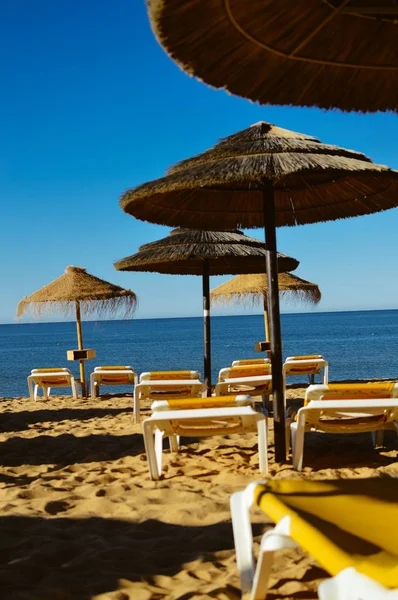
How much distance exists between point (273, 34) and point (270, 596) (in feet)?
7.40

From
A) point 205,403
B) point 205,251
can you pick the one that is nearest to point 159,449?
point 205,403

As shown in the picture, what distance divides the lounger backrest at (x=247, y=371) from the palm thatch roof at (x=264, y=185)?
5.93ft

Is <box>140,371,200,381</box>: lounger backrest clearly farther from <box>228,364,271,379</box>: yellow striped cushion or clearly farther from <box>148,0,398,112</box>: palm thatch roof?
<box>148,0,398,112</box>: palm thatch roof

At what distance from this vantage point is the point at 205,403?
3908 mm

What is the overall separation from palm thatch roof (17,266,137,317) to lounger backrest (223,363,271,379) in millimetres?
4994

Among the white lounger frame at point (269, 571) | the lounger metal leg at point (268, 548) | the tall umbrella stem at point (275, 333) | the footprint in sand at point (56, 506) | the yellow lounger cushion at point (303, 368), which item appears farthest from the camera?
the yellow lounger cushion at point (303, 368)

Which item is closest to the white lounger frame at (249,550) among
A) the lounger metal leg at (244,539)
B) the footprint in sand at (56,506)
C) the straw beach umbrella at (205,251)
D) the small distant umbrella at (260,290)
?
the lounger metal leg at (244,539)

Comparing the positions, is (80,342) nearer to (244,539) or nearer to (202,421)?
(202,421)

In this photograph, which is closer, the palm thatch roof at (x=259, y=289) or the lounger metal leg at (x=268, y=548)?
the lounger metal leg at (x=268, y=548)

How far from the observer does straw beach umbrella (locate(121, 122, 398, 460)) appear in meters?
3.56

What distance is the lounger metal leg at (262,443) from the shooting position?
12.6 feet

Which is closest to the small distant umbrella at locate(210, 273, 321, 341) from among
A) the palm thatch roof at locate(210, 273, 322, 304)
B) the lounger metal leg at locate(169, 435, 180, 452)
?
the palm thatch roof at locate(210, 273, 322, 304)

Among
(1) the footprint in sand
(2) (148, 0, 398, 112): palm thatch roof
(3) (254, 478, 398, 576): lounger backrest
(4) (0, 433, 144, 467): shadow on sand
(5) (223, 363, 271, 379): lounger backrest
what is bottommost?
(4) (0, 433, 144, 467): shadow on sand

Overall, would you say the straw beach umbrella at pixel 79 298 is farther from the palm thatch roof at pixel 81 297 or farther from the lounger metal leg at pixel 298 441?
the lounger metal leg at pixel 298 441
